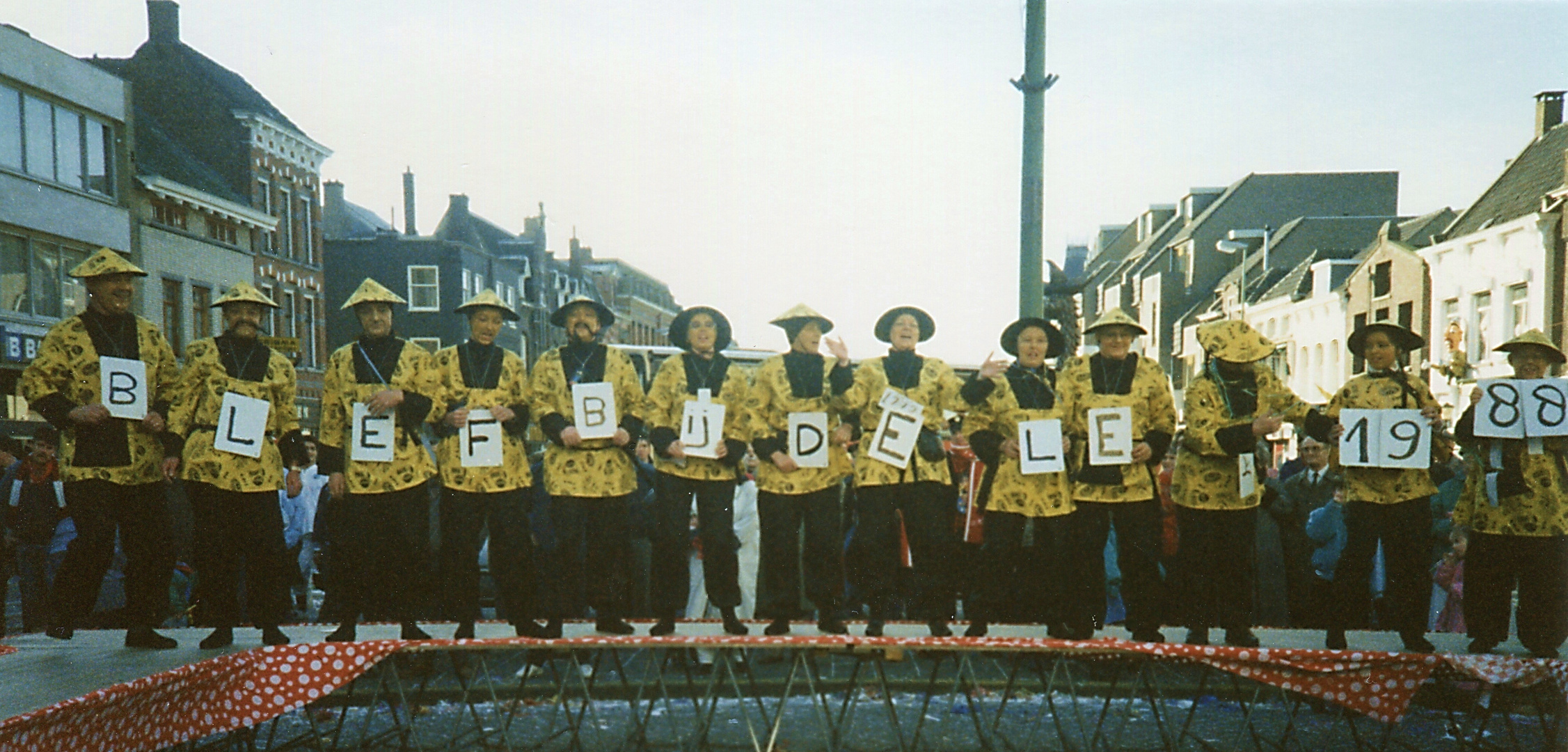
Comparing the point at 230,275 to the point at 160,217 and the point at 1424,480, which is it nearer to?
the point at 160,217

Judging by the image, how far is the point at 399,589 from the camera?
23.8 feet

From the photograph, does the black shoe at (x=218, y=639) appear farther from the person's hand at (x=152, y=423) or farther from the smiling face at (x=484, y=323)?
the smiling face at (x=484, y=323)

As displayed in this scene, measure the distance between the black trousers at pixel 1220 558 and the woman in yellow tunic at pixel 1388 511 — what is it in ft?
1.79

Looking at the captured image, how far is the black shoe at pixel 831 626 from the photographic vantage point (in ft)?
24.2

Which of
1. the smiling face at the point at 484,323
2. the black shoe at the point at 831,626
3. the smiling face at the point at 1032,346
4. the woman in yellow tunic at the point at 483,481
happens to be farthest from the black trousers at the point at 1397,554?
the smiling face at the point at 484,323

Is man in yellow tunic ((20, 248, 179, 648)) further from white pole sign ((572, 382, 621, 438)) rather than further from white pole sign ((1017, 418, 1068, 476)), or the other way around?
white pole sign ((1017, 418, 1068, 476))

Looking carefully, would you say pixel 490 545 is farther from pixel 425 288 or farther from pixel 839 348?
pixel 425 288

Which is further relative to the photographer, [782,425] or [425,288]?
[425,288]

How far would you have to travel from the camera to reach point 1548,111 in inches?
1141

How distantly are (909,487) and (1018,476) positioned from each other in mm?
650

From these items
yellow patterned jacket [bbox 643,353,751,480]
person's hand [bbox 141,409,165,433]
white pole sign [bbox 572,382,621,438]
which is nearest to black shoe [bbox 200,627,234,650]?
person's hand [bbox 141,409,165,433]

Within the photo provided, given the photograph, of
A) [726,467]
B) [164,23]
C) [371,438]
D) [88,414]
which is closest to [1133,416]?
[726,467]

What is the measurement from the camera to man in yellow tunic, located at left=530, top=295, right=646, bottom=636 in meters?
7.27

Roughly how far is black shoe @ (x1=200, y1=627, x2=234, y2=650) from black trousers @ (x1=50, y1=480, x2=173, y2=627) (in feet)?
1.17
